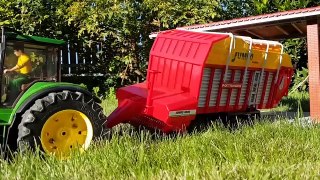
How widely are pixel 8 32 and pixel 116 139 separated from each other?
6.71 ft

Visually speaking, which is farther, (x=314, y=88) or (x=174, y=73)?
(x=314, y=88)

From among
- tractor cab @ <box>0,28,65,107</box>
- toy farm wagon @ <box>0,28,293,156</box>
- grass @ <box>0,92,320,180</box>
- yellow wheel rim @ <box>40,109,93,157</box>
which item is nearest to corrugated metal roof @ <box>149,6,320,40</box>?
toy farm wagon @ <box>0,28,293,156</box>

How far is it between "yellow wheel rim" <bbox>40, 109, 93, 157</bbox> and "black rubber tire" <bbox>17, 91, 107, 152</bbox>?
0.07m

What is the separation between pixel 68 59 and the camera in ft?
54.7

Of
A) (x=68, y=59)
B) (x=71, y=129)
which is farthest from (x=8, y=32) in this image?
(x=68, y=59)

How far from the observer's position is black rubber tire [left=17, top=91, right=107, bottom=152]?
536cm

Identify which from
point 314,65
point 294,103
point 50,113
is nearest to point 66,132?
point 50,113

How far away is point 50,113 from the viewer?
221 inches

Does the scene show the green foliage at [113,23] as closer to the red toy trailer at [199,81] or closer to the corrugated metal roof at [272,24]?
the corrugated metal roof at [272,24]

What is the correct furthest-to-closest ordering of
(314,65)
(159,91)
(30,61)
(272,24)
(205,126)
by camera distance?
(272,24), (314,65), (205,126), (159,91), (30,61)

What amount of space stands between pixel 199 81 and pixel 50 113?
2887 millimetres

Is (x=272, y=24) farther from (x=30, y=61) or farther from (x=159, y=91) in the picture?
(x=30, y=61)

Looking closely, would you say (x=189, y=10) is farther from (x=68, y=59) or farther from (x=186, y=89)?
(x=186, y=89)

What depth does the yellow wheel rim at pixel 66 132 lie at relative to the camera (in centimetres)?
561
